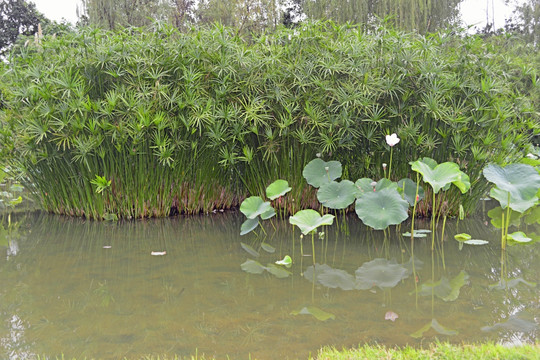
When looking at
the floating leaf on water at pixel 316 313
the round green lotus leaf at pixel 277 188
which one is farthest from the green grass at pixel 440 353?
the round green lotus leaf at pixel 277 188

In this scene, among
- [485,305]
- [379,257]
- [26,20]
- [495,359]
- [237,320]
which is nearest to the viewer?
[495,359]

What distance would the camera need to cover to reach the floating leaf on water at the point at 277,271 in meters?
2.95

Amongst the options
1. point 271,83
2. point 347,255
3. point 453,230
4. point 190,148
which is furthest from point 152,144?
point 453,230

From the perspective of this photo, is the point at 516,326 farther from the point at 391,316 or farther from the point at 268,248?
the point at 268,248

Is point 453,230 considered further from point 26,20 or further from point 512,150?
point 26,20

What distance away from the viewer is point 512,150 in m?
4.63

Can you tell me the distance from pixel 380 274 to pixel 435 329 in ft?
2.93

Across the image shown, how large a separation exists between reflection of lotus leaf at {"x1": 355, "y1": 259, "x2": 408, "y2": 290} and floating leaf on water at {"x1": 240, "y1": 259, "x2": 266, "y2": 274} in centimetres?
69

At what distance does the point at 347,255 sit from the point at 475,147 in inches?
76.2

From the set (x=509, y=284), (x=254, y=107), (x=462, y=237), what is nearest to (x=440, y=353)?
(x=509, y=284)

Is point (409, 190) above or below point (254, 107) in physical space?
below

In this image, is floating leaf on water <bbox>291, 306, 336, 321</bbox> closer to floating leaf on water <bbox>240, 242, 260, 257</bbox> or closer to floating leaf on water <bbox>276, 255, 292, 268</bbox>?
floating leaf on water <bbox>276, 255, 292, 268</bbox>

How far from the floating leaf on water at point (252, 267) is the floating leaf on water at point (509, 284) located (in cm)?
152

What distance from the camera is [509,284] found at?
2709mm
